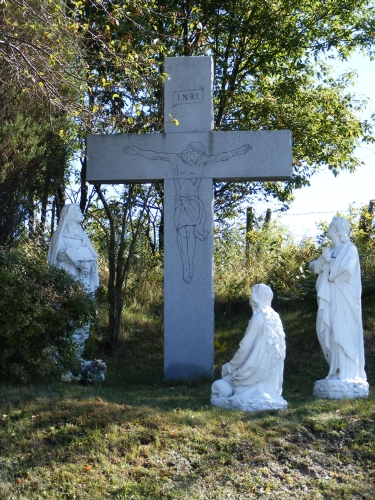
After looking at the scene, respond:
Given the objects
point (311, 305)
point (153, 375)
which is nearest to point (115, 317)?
point (153, 375)

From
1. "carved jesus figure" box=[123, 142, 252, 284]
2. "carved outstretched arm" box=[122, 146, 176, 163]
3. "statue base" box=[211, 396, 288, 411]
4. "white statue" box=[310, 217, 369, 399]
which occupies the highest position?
"carved outstretched arm" box=[122, 146, 176, 163]

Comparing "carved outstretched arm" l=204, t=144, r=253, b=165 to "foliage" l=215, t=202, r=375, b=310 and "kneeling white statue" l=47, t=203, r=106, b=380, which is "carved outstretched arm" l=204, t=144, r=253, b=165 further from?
"foliage" l=215, t=202, r=375, b=310

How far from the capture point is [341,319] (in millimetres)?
9273

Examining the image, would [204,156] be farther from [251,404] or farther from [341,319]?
[251,404]

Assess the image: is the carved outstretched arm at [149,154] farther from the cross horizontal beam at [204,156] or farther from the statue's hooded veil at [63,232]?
the statue's hooded veil at [63,232]

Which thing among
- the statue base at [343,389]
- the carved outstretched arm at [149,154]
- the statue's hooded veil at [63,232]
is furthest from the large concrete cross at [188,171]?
the statue base at [343,389]

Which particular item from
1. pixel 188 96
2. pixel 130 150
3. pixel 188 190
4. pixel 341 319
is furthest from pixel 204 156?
pixel 341 319

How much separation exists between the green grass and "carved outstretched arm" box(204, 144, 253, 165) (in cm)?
360

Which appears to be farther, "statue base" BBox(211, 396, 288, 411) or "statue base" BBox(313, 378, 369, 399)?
"statue base" BBox(313, 378, 369, 399)

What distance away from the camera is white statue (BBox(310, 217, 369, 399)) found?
9.21 meters

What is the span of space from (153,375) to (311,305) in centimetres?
300

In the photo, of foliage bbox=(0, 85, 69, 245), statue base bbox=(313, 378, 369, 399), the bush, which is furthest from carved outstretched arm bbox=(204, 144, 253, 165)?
statue base bbox=(313, 378, 369, 399)

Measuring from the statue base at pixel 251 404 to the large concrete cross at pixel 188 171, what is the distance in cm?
235

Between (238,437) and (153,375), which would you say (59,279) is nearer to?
(153,375)
